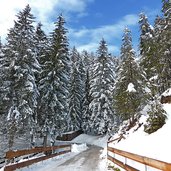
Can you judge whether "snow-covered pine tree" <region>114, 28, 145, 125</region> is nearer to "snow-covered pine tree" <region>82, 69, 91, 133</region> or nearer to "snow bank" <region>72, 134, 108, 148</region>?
"snow bank" <region>72, 134, 108, 148</region>

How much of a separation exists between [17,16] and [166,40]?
16.3 m

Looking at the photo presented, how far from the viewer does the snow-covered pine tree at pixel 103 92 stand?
45.7 metres

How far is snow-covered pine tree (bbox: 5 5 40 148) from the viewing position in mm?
25547

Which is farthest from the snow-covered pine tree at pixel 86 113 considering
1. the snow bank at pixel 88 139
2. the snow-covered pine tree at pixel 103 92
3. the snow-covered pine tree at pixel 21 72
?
the snow-covered pine tree at pixel 21 72

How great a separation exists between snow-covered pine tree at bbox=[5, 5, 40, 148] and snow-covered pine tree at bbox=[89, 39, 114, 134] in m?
19.6

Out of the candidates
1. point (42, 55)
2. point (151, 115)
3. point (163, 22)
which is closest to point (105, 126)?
point (42, 55)

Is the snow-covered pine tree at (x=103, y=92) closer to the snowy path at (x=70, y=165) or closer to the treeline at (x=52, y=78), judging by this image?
the treeline at (x=52, y=78)

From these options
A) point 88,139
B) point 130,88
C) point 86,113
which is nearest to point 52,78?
point 130,88

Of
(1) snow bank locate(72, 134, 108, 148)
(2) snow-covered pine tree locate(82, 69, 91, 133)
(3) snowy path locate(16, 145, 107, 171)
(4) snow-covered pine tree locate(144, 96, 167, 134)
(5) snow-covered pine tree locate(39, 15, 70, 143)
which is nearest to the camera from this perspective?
(3) snowy path locate(16, 145, 107, 171)

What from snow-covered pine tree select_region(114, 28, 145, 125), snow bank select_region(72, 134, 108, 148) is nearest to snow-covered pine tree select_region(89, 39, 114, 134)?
snow bank select_region(72, 134, 108, 148)

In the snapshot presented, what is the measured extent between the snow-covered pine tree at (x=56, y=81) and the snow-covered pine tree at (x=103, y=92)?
13.7 m

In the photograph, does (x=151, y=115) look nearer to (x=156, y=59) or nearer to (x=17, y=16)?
(x=156, y=59)

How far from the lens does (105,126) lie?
46.3 metres

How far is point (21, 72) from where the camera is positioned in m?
26.4
